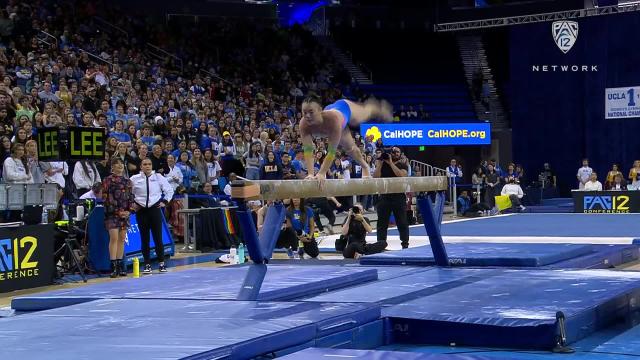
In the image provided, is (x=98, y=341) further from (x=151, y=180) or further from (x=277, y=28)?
(x=277, y=28)

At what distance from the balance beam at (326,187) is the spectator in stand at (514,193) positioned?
12.1m

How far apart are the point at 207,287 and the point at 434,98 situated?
2215 cm

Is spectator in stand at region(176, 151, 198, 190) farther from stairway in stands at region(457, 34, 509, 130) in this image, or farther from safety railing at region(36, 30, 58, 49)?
stairway in stands at region(457, 34, 509, 130)

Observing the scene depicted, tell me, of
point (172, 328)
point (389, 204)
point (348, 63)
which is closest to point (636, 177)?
point (389, 204)

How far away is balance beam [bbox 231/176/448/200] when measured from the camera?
5.54 m

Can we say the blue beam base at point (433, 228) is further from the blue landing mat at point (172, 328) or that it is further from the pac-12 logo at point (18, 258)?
the pac-12 logo at point (18, 258)

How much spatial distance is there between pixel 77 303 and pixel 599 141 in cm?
1927

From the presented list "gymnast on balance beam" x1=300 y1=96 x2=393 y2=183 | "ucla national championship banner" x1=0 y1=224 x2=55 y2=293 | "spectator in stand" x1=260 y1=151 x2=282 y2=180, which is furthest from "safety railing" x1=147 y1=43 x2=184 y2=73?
"gymnast on balance beam" x1=300 y1=96 x2=393 y2=183

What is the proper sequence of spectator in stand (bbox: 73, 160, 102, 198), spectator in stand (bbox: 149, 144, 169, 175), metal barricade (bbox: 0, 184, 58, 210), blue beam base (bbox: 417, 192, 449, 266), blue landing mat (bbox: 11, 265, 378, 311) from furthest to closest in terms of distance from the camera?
spectator in stand (bbox: 149, 144, 169, 175)
spectator in stand (bbox: 73, 160, 102, 198)
metal barricade (bbox: 0, 184, 58, 210)
blue beam base (bbox: 417, 192, 449, 266)
blue landing mat (bbox: 11, 265, 378, 311)

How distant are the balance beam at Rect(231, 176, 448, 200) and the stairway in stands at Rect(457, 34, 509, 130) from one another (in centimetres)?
1962

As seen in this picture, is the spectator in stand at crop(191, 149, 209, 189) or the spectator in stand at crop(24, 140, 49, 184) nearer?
the spectator in stand at crop(24, 140, 49, 184)

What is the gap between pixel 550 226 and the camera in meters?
14.9

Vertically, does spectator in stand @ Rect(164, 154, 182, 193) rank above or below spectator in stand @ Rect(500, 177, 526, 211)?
above

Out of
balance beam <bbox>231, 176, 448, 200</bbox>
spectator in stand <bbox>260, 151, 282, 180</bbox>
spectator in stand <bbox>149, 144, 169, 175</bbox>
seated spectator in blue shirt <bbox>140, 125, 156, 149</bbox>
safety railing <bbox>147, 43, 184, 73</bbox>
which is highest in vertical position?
safety railing <bbox>147, 43, 184, 73</bbox>
